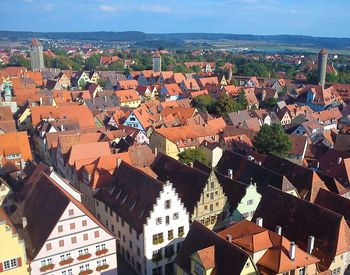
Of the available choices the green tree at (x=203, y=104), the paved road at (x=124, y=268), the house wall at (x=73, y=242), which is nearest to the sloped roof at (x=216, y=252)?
the house wall at (x=73, y=242)

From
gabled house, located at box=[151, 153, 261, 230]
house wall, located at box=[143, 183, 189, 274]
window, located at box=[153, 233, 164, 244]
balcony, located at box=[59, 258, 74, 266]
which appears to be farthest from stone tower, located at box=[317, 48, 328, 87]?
balcony, located at box=[59, 258, 74, 266]

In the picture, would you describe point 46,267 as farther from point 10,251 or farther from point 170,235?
point 170,235

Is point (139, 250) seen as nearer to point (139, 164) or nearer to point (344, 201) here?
point (139, 164)

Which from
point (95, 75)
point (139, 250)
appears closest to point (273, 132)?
point (139, 250)

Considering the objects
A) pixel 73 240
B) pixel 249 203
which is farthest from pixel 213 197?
pixel 73 240

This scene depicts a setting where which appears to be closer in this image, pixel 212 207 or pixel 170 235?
pixel 170 235

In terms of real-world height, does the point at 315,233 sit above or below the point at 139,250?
above
